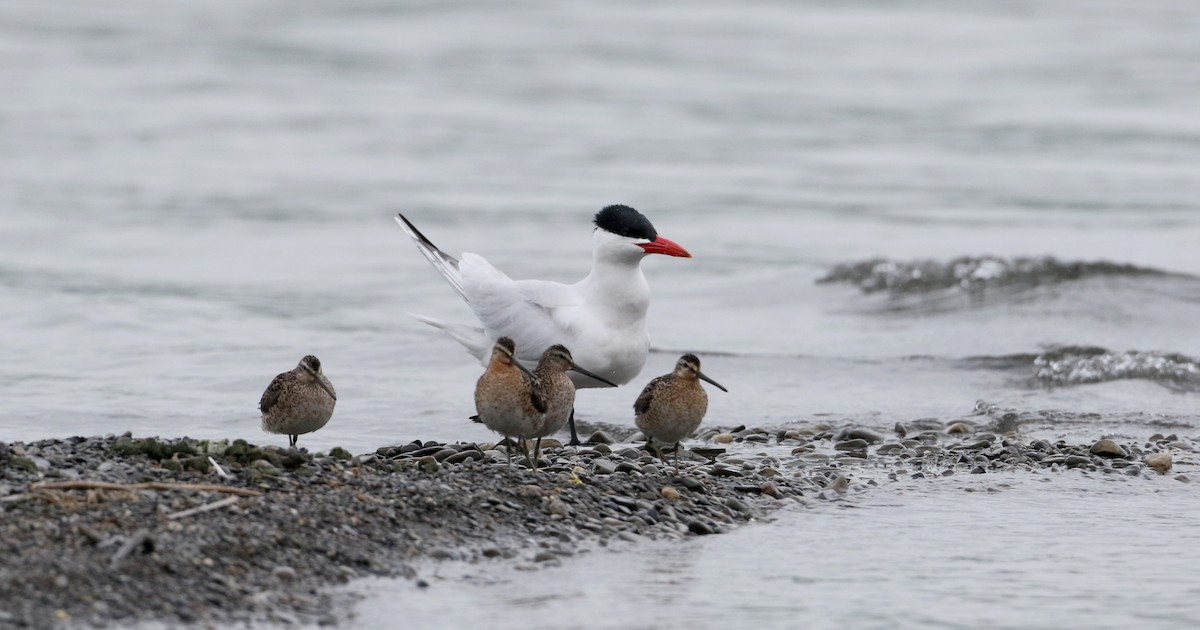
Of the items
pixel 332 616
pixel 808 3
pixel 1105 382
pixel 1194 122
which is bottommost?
pixel 332 616

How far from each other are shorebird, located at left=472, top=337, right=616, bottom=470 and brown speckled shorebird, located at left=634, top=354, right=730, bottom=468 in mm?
433

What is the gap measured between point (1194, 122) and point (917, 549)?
22257 millimetres

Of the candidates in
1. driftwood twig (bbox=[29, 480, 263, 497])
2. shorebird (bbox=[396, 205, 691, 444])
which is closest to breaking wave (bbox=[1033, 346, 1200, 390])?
shorebird (bbox=[396, 205, 691, 444])

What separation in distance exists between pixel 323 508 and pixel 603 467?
164 centimetres

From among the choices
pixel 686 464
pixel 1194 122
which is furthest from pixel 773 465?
pixel 1194 122

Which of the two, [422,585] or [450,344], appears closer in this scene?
[422,585]

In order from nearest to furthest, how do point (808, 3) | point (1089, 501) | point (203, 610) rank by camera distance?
point (203, 610)
point (1089, 501)
point (808, 3)

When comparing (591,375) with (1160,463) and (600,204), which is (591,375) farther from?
(600,204)

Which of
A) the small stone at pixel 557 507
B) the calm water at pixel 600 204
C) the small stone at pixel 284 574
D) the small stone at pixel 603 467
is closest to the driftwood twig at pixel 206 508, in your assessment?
the small stone at pixel 284 574

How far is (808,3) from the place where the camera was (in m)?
46.0

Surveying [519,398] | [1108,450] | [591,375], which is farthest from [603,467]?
[1108,450]

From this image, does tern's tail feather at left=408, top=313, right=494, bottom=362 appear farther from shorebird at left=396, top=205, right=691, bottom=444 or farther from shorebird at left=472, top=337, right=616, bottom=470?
shorebird at left=472, top=337, right=616, bottom=470

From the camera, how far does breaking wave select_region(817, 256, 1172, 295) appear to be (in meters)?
15.7

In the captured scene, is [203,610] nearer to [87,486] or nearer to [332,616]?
[332,616]
